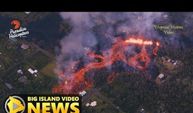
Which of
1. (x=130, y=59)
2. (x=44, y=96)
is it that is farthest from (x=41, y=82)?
(x=130, y=59)

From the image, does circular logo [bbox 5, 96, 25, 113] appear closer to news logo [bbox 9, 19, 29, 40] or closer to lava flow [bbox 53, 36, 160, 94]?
lava flow [bbox 53, 36, 160, 94]

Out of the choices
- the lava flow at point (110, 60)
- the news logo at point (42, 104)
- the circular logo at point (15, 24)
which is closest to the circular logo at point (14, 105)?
the news logo at point (42, 104)

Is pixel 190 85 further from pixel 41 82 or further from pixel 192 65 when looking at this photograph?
pixel 41 82

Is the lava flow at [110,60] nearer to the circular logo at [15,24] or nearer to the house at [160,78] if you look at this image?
the house at [160,78]

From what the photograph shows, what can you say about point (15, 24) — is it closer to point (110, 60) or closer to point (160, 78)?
point (110, 60)

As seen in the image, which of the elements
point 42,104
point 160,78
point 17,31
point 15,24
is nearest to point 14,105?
point 42,104
